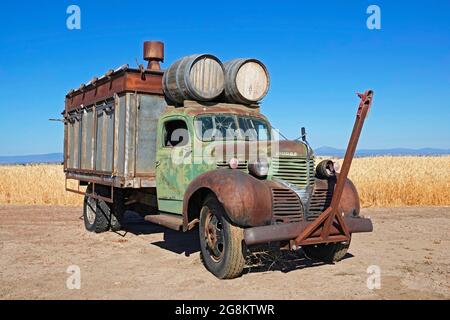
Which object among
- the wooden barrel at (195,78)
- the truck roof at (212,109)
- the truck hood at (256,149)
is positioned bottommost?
the truck hood at (256,149)

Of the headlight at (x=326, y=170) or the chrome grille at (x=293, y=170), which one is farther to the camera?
the headlight at (x=326, y=170)

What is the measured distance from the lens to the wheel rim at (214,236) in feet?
19.0

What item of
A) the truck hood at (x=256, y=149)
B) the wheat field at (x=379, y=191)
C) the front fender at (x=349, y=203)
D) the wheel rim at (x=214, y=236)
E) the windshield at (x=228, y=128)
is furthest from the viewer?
the wheat field at (x=379, y=191)

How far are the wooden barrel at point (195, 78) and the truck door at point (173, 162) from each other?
0.45 m

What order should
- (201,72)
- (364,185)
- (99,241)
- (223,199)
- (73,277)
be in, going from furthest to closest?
(364,185) → (99,241) → (201,72) → (73,277) → (223,199)

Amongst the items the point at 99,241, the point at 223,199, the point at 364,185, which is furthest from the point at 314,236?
the point at 364,185

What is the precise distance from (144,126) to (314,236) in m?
3.76

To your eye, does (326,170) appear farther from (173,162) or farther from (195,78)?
(195,78)

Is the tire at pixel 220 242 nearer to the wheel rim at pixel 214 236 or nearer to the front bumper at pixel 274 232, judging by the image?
the wheel rim at pixel 214 236

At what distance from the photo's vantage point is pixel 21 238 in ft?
29.4

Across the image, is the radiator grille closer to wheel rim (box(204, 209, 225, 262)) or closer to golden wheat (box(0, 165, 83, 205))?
wheel rim (box(204, 209, 225, 262))

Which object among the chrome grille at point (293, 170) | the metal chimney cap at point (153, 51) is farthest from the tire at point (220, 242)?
the metal chimney cap at point (153, 51)

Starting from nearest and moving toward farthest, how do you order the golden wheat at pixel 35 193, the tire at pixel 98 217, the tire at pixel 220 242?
the tire at pixel 220 242
the tire at pixel 98 217
the golden wheat at pixel 35 193
